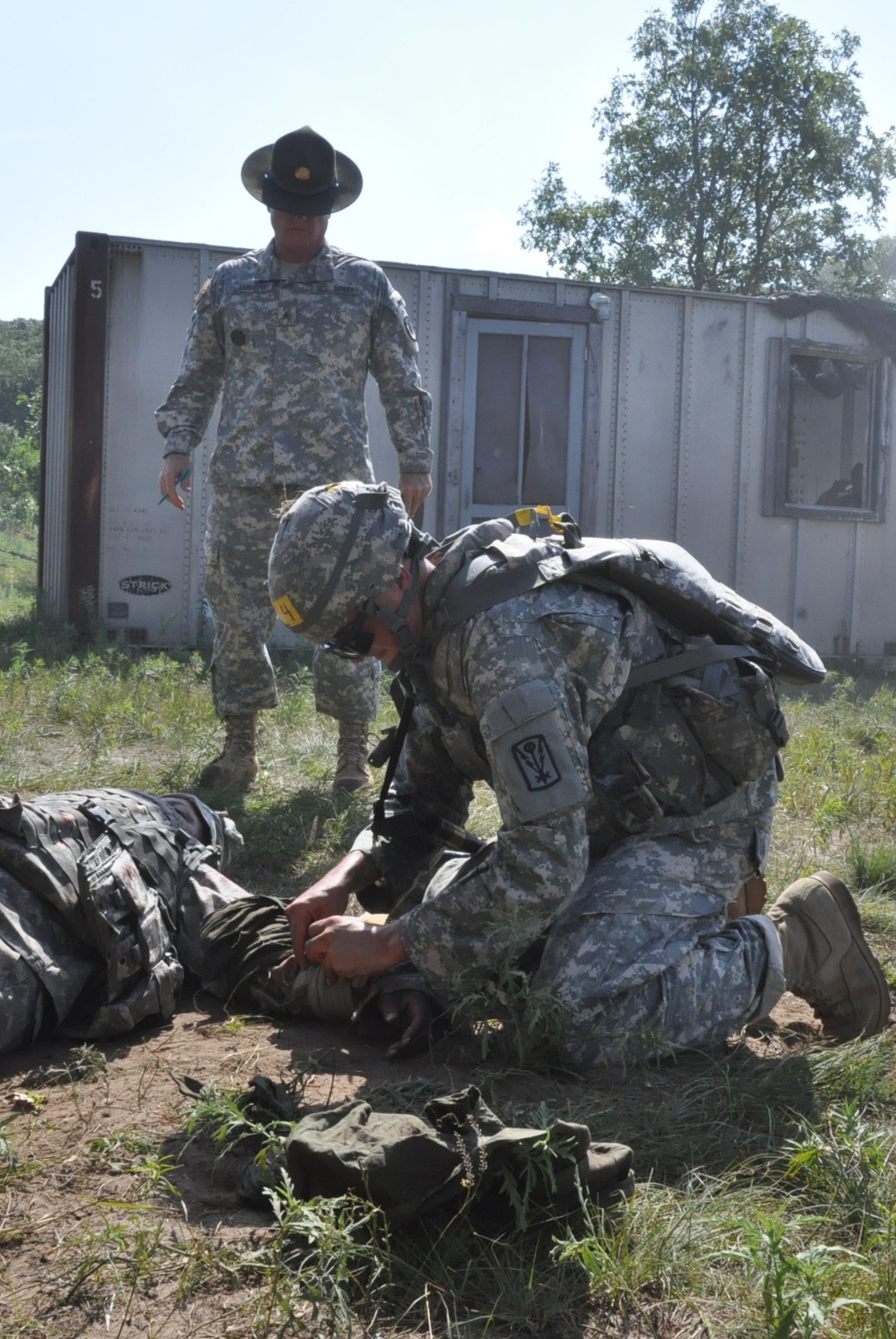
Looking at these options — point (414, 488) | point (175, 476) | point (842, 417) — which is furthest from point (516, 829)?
point (842, 417)

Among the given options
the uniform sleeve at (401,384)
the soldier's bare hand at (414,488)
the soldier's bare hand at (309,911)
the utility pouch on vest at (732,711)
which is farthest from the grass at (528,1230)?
the uniform sleeve at (401,384)

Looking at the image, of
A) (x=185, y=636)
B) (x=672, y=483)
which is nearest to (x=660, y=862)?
(x=185, y=636)

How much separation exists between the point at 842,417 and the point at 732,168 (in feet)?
44.6

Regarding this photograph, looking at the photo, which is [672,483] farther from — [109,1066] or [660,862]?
[109,1066]

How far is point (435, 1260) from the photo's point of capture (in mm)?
1734

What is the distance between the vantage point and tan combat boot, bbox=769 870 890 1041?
2.79 metres

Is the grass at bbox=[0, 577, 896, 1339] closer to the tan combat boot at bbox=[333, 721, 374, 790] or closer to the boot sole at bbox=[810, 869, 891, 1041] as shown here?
the boot sole at bbox=[810, 869, 891, 1041]

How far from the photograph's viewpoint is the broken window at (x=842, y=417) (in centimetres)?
1002

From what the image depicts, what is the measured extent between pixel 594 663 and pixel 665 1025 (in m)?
0.75

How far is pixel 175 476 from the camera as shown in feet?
15.6

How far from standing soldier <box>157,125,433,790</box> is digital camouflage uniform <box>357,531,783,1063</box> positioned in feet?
6.20

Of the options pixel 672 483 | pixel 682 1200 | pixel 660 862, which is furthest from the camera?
pixel 672 483

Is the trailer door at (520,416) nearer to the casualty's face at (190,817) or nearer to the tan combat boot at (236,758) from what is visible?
the tan combat boot at (236,758)

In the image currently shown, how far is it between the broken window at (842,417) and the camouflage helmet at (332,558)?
8.01 metres
